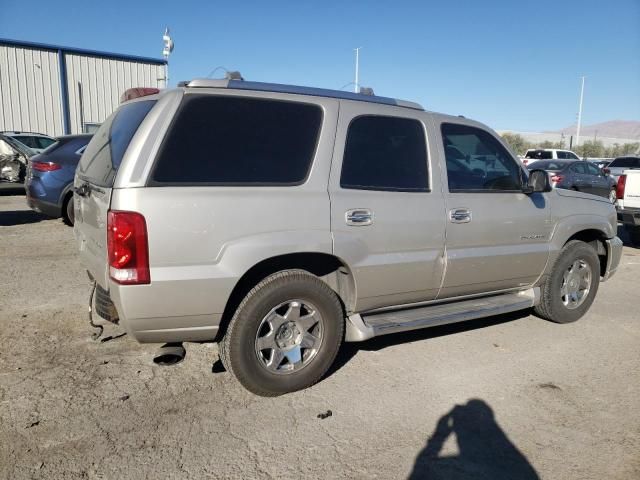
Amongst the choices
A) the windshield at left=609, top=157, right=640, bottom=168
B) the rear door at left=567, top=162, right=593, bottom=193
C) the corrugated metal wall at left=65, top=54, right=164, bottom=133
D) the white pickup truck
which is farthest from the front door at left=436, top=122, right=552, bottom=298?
the corrugated metal wall at left=65, top=54, right=164, bottom=133

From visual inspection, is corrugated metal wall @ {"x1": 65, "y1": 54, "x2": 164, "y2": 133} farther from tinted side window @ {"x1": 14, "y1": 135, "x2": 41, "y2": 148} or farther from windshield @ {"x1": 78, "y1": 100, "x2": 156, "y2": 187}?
windshield @ {"x1": 78, "y1": 100, "x2": 156, "y2": 187}

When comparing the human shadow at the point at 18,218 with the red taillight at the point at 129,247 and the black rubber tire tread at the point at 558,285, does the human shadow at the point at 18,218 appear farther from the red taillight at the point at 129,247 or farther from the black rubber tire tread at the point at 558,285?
the black rubber tire tread at the point at 558,285

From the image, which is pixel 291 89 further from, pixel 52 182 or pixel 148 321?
pixel 52 182

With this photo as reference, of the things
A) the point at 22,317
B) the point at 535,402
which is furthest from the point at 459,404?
the point at 22,317

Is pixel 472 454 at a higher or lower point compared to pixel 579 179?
lower

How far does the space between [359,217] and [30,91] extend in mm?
23016

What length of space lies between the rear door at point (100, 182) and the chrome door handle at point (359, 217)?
57.5 inches

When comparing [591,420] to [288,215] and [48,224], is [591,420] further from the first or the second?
[48,224]

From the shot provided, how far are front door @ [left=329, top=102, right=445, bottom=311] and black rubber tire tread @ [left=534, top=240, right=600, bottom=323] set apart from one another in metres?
1.50

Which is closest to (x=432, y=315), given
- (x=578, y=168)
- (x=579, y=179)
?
(x=579, y=179)

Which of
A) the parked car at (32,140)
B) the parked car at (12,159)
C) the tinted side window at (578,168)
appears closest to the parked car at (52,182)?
the parked car at (12,159)

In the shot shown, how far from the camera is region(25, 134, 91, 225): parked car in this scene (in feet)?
27.5

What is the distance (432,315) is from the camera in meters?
4.07

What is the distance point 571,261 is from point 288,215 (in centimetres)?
317
